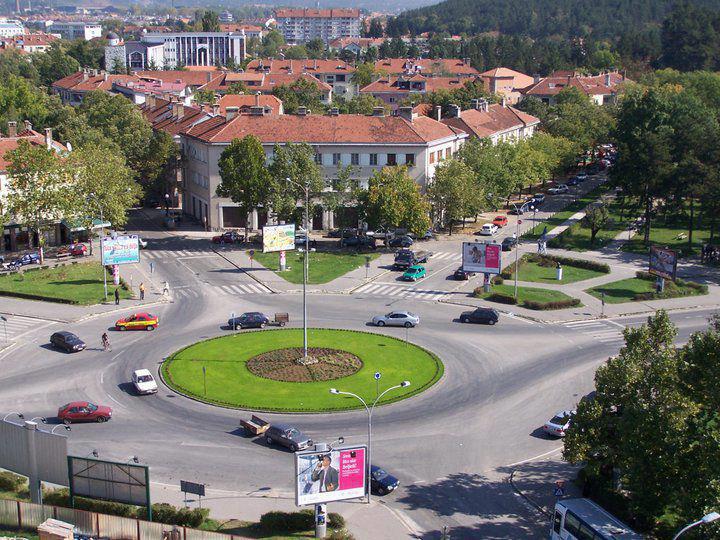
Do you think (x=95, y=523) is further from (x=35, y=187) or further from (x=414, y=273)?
(x=35, y=187)

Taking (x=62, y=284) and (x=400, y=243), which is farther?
(x=400, y=243)

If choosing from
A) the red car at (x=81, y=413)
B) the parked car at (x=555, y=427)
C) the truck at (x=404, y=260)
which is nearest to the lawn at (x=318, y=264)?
the truck at (x=404, y=260)

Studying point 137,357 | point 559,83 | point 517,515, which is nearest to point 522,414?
point 517,515

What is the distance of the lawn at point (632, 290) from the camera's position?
74.9 m

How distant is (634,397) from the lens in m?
37.6

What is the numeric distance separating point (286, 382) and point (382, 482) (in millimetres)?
15401

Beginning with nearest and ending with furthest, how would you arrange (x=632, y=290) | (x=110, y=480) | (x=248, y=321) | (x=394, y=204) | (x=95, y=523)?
(x=95, y=523) < (x=110, y=480) < (x=248, y=321) < (x=632, y=290) < (x=394, y=204)

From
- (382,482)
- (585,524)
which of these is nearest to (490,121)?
(382,482)

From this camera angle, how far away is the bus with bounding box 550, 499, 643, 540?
34000mm

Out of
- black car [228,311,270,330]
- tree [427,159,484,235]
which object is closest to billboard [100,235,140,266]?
black car [228,311,270,330]

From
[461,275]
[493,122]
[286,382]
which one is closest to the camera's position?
[286,382]

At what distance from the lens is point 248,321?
66000mm

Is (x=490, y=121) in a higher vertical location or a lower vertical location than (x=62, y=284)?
higher

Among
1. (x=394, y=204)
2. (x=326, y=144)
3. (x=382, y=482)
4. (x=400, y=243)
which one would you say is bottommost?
(x=382, y=482)
